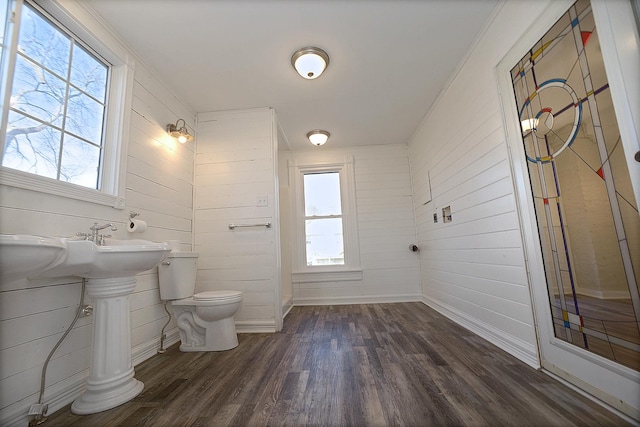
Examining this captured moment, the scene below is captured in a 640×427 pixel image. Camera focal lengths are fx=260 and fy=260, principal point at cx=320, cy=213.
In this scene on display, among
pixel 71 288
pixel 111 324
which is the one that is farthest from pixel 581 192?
pixel 71 288

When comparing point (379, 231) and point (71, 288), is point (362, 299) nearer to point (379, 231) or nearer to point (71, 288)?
point (379, 231)

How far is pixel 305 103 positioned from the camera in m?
2.88

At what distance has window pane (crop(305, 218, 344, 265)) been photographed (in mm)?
3977

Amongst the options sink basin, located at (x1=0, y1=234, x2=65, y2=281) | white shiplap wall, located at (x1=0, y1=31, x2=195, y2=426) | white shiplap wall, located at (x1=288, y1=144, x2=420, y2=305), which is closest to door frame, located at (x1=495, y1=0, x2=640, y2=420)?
white shiplap wall, located at (x1=288, y1=144, x2=420, y2=305)

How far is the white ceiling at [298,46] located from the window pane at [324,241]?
1.68 meters

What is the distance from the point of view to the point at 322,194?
4.12m

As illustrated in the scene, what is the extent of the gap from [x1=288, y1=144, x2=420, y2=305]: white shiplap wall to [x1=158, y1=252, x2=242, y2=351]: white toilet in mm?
1775

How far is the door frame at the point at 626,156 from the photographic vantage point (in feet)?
3.53

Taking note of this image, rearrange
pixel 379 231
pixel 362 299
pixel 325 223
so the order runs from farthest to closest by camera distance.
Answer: pixel 325 223 → pixel 379 231 → pixel 362 299

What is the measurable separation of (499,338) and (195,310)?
239 centimetres

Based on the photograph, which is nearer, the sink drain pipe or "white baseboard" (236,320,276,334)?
the sink drain pipe

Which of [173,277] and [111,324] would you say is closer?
[111,324]

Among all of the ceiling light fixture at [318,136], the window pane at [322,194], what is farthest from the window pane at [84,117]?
the window pane at [322,194]

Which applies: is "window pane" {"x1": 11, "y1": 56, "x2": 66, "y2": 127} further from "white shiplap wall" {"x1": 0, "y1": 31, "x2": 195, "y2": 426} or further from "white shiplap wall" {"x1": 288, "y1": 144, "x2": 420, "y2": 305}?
"white shiplap wall" {"x1": 288, "y1": 144, "x2": 420, "y2": 305}
